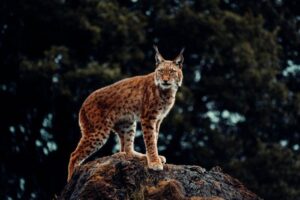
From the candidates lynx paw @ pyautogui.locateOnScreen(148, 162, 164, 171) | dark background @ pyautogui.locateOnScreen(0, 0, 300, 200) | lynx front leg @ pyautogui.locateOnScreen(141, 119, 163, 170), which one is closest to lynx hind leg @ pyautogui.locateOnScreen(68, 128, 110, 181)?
lynx front leg @ pyautogui.locateOnScreen(141, 119, 163, 170)

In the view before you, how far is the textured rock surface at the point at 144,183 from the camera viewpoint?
13414 mm

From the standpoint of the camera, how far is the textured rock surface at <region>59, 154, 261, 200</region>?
13.4 m

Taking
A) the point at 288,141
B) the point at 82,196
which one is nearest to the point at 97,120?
the point at 82,196

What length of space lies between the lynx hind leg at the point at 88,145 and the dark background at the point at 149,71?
1242cm

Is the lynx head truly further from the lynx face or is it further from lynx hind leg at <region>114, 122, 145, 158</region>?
lynx hind leg at <region>114, 122, 145, 158</region>

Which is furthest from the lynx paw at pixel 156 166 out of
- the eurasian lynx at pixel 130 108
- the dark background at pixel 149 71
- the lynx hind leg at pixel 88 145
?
the dark background at pixel 149 71

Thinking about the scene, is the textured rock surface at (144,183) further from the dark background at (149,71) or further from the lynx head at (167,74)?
the dark background at (149,71)

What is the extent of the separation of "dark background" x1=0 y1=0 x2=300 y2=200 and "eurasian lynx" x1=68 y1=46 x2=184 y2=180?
12.3 meters

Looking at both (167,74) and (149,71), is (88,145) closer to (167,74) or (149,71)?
(167,74)

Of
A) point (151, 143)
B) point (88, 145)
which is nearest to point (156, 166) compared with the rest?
point (151, 143)

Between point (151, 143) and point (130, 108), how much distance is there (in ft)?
2.43

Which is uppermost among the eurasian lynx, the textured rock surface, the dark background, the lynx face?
the lynx face

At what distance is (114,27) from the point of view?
94.3 feet

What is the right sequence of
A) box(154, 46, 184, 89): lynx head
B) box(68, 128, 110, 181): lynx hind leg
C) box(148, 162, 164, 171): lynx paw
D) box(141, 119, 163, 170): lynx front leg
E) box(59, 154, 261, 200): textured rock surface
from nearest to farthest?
box(59, 154, 261, 200): textured rock surface < box(148, 162, 164, 171): lynx paw < box(141, 119, 163, 170): lynx front leg < box(154, 46, 184, 89): lynx head < box(68, 128, 110, 181): lynx hind leg
